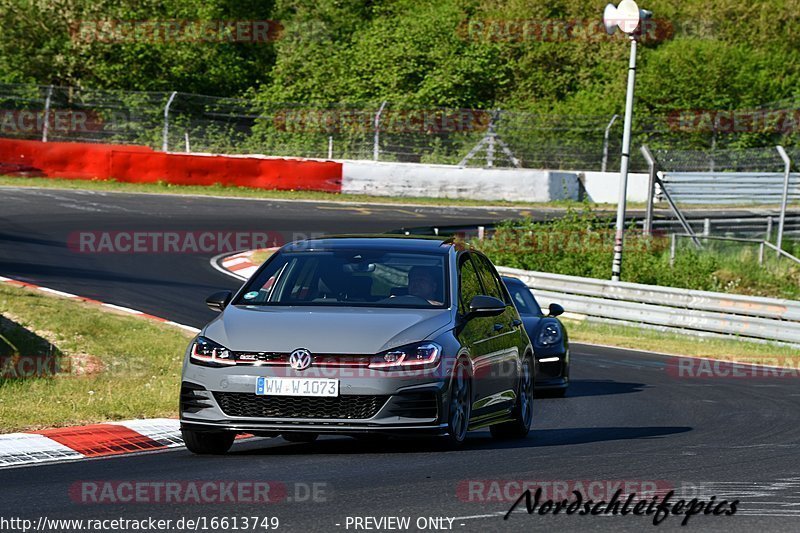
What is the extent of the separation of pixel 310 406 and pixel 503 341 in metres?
2.18

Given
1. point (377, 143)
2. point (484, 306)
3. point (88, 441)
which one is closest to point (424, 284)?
point (484, 306)

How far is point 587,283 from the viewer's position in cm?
2438

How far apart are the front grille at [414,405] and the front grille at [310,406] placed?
90 millimetres

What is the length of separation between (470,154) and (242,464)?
32678 millimetres

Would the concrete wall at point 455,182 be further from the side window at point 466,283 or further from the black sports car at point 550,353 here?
the side window at point 466,283

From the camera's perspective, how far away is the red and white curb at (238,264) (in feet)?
83.3

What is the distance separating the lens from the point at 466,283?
10.3 meters

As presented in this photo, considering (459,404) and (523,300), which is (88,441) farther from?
(523,300)

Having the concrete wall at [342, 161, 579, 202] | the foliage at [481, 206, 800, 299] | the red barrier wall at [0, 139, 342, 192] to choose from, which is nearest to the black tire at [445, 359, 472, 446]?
the foliage at [481, 206, 800, 299]

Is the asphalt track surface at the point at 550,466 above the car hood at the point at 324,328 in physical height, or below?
below

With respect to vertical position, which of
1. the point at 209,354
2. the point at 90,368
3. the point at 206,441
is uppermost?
the point at 209,354

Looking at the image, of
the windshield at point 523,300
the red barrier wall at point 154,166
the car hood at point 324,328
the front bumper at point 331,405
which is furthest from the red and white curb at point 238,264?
the front bumper at point 331,405

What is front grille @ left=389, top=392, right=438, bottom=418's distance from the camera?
350 inches

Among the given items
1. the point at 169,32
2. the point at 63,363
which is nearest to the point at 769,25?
the point at 169,32
